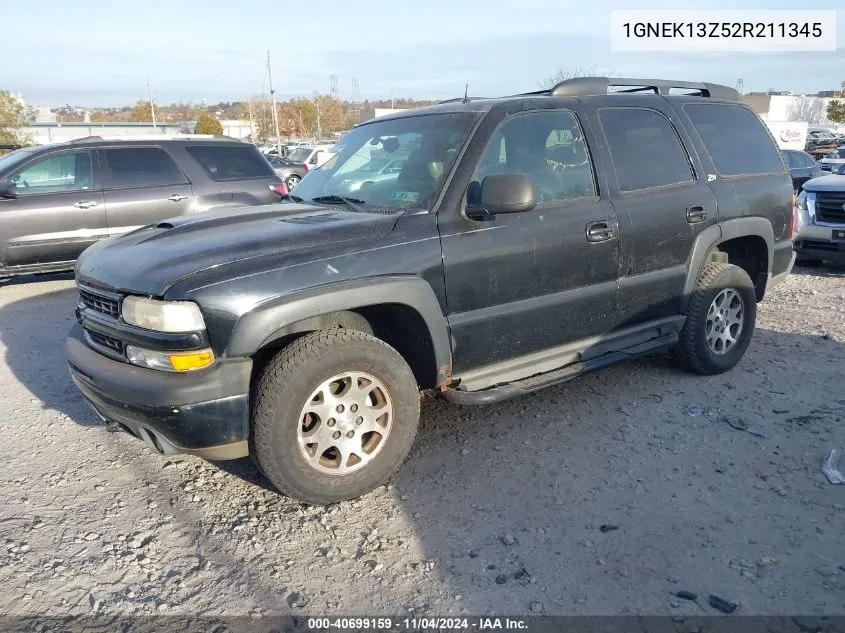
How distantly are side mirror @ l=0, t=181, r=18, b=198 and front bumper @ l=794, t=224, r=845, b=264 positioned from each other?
931cm

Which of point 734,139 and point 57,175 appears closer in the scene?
point 734,139

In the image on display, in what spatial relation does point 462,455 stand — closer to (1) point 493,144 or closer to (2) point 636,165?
(1) point 493,144

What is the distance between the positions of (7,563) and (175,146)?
6.35 metres

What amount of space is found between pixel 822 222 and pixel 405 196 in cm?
713

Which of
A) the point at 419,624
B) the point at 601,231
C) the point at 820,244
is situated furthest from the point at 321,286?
the point at 820,244

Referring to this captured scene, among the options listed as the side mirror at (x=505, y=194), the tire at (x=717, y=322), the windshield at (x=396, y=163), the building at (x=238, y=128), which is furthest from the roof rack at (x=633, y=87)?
the building at (x=238, y=128)

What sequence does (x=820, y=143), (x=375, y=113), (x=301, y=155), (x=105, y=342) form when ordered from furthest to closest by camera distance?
1. (x=820, y=143)
2. (x=301, y=155)
3. (x=375, y=113)
4. (x=105, y=342)

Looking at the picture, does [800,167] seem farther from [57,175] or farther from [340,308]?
[340,308]

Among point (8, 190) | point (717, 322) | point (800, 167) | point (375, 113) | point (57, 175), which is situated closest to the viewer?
point (717, 322)

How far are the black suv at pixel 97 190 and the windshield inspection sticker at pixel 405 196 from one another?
4.25m

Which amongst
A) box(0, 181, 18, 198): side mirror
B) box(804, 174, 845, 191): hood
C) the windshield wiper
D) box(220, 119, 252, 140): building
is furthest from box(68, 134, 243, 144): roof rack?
box(220, 119, 252, 140): building

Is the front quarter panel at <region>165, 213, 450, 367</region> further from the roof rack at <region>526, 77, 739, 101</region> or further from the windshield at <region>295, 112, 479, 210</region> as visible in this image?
the roof rack at <region>526, 77, 739, 101</region>

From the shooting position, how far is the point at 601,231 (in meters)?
3.96

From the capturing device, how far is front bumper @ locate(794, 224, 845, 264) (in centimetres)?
834
